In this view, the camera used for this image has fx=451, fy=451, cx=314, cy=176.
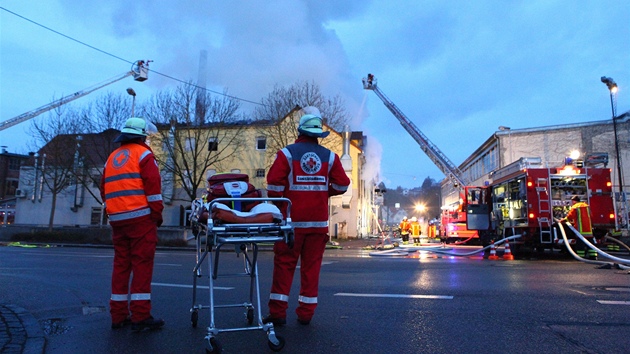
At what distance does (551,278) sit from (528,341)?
4.45 m

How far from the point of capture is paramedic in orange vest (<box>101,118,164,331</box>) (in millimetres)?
→ 4027

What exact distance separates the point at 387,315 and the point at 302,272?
104 cm

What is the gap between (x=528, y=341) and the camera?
355cm

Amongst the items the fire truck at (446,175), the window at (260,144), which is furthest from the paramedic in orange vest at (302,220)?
the window at (260,144)

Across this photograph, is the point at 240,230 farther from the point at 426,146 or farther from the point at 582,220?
the point at 426,146

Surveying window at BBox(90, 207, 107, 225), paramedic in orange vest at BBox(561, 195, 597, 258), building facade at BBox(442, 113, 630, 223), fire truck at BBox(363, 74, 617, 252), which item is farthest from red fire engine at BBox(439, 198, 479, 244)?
window at BBox(90, 207, 107, 225)

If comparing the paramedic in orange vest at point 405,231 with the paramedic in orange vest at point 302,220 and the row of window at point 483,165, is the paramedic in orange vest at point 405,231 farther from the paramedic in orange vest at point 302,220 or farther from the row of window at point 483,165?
the paramedic in orange vest at point 302,220

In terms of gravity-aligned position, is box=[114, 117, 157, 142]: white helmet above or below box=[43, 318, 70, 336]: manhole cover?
above

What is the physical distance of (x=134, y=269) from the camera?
4066mm

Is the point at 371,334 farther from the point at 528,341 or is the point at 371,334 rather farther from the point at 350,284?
the point at 350,284

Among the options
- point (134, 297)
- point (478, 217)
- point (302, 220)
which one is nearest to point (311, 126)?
point (302, 220)

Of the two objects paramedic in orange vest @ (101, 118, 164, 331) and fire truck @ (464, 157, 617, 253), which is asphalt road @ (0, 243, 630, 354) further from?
fire truck @ (464, 157, 617, 253)

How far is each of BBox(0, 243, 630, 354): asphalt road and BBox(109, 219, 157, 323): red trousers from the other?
209 mm

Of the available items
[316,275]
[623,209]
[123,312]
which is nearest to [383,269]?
[316,275]
